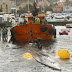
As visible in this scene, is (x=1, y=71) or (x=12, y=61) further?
(x=12, y=61)

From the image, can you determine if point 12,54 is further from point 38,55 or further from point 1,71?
point 1,71

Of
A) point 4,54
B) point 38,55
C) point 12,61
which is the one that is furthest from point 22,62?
point 4,54

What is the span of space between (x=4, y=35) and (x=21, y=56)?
872 cm

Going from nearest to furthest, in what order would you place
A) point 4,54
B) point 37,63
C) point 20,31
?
point 37,63, point 4,54, point 20,31

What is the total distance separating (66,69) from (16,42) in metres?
13.6

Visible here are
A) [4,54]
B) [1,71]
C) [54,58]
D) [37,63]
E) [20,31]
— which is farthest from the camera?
[20,31]

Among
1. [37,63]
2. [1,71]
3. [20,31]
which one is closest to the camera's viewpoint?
[1,71]

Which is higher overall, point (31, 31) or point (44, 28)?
point (44, 28)

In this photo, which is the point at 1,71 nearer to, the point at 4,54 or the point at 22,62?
the point at 22,62

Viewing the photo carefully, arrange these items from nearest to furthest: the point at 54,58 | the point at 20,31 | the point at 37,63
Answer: the point at 37,63 → the point at 54,58 → the point at 20,31

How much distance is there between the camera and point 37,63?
18.2 m

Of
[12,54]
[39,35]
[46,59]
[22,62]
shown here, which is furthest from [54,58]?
[39,35]

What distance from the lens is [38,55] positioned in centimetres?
2073

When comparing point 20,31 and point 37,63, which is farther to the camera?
point 20,31
